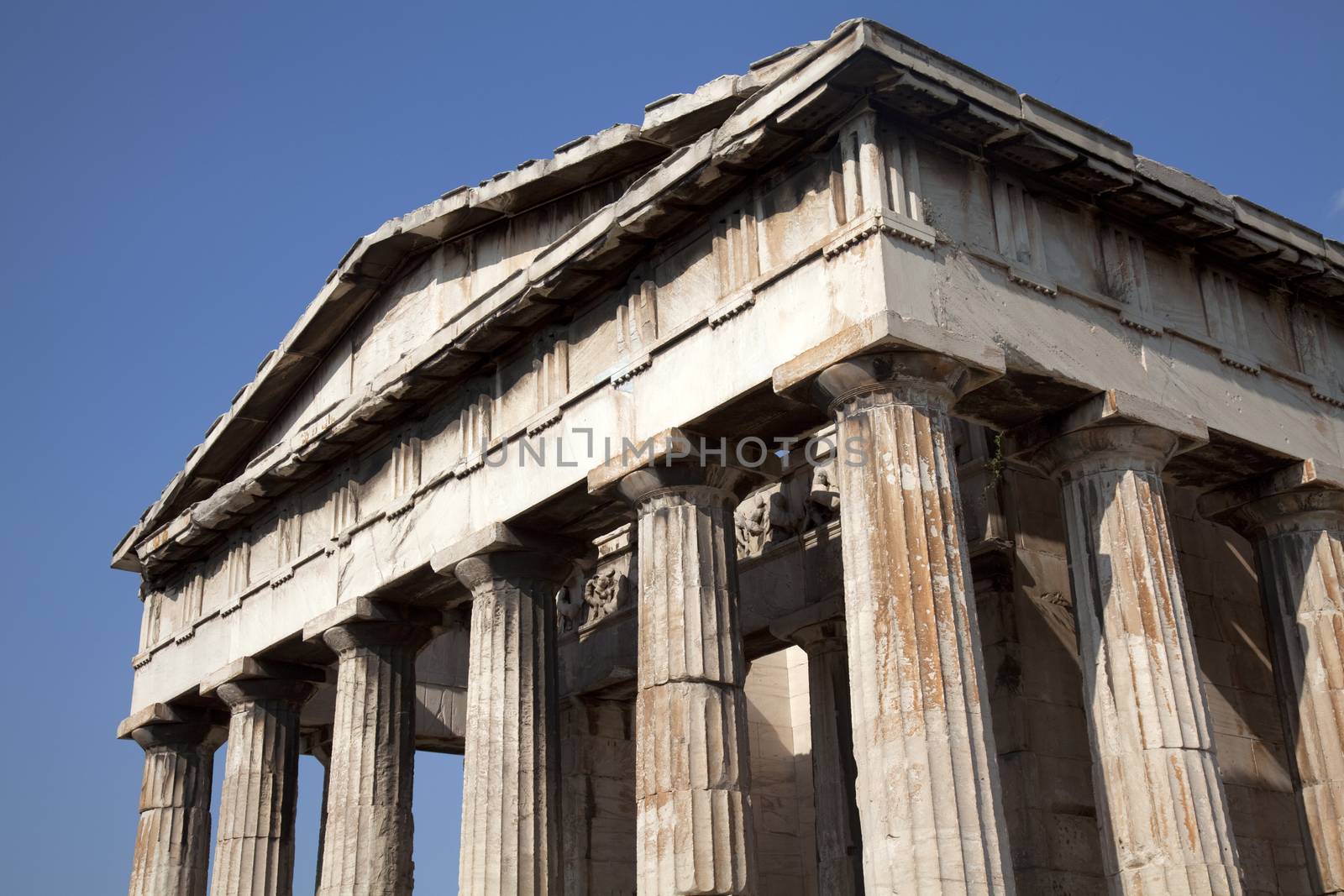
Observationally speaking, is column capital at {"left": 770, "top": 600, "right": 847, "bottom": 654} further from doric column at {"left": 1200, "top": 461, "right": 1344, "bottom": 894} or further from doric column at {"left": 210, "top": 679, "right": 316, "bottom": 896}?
doric column at {"left": 210, "top": 679, "right": 316, "bottom": 896}

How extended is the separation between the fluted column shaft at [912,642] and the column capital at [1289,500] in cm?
464

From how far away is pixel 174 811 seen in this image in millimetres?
23281

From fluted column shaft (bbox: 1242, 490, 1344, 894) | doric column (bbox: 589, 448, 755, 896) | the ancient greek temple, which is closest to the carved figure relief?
the ancient greek temple

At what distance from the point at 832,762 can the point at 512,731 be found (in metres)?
4.37

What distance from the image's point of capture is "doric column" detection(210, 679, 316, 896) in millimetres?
21016

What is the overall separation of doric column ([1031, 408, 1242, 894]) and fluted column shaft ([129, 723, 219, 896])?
14.6m

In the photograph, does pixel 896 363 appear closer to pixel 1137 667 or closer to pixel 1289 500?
pixel 1137 667

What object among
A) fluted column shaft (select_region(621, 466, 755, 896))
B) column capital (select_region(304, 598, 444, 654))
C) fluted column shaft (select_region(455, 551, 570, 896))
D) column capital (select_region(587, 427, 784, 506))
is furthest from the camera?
column capital (select_region(304, 598, 444, 654))

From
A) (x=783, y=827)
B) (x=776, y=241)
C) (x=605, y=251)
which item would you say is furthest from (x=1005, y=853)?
(x=783, y=827)

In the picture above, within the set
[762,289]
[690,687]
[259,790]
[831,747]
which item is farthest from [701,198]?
[259,790]

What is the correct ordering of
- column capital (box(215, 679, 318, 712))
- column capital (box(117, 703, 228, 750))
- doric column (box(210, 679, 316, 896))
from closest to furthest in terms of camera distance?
doric column (box(210, 679, 316, 896))
column capital (box(215, 679, 318, 712))
column capital (box(117, 703, 228, 750))

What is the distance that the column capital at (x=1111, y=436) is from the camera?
14289 mm

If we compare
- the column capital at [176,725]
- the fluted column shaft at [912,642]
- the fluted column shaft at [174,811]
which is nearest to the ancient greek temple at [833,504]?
the fluted column shaft at [912,642]

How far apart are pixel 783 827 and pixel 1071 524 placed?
990cm
